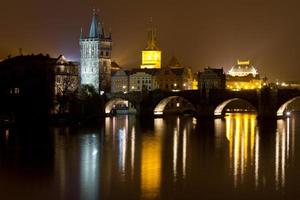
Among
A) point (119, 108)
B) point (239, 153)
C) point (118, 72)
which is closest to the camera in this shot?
point (239, 153)

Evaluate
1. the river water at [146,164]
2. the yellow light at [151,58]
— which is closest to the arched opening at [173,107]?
the yellow light at [151,58]

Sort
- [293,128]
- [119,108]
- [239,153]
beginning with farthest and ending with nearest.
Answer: [119,108]
[293,128]
[239,153]

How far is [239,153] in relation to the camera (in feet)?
132

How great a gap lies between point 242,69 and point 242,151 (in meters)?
123

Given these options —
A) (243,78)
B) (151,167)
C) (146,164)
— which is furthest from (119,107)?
(151,167)

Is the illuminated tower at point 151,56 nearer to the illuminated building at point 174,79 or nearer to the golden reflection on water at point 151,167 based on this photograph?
the illuminated building at point 174,79

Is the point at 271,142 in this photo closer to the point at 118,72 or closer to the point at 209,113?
the point at 209,113

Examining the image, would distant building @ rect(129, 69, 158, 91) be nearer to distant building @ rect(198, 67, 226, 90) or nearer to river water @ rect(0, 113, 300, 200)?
distant building @ rect(198, 67, 226, 90)

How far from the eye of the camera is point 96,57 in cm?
9062

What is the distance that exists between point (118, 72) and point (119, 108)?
10.3 m

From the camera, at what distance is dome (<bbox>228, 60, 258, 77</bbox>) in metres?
159

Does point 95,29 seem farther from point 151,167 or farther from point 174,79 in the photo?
point 151,167

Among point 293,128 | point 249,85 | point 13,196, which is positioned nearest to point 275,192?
point 13,196

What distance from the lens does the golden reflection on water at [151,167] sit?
94.4 feet
